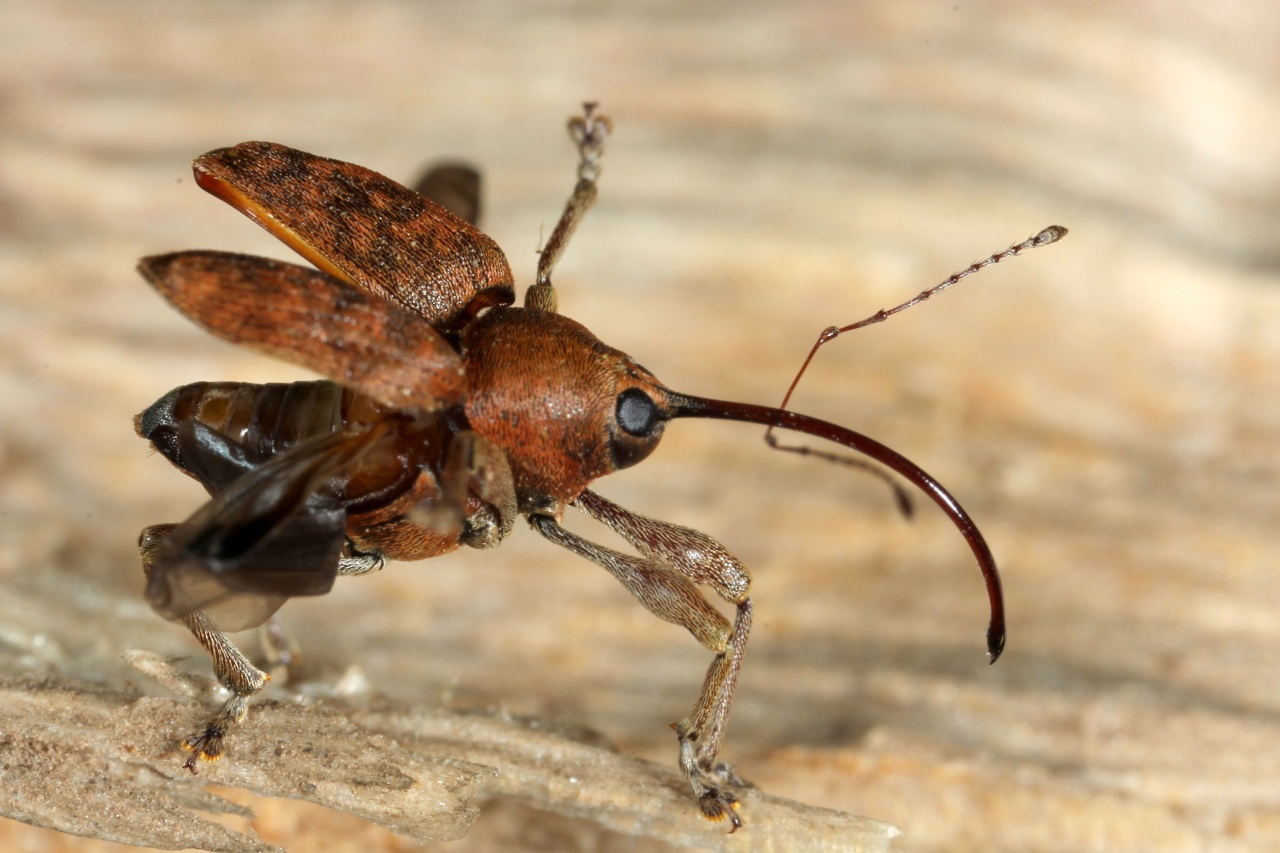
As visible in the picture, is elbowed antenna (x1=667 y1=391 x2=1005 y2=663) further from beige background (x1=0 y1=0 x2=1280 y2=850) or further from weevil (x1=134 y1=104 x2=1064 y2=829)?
beige background (x1=0 y1=0 x2=1280 y2=850)

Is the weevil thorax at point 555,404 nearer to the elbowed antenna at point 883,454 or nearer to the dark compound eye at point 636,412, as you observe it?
the dark compound eye at point 636,412

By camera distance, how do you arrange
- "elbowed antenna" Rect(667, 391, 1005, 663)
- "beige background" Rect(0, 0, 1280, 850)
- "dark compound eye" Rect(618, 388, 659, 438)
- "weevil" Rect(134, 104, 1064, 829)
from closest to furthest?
"weevil" Rect(134, 104, 1064, 829) → "elbowed antenna" Rect(667, 391, 1005, 663) → "dark compound eye" Rect(618, 388, 659, 438) → "beige background" Rect(0, 0, 1280, 850)

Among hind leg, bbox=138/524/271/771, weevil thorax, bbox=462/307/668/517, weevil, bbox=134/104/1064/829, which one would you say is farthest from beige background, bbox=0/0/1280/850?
weevil thorax, bbox=462/307/668/517

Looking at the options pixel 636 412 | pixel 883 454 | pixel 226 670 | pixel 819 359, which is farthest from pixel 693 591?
pixel 819 359

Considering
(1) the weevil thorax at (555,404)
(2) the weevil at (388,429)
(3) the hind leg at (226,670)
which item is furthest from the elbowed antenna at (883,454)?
(3) the hind leg at (226,670)

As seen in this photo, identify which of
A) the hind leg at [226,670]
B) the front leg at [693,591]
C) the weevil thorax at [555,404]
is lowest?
the hind leg at [226,670]

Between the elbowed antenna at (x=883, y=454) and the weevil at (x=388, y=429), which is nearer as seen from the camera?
the weevil at (x=388, y=429)

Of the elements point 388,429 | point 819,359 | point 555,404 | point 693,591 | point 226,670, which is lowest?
point 226,670

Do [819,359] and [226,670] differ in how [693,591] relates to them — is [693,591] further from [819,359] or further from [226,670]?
[819,359]
